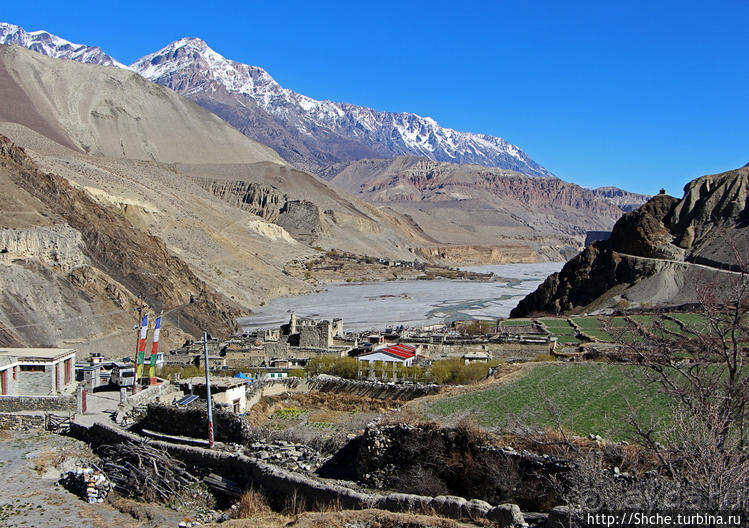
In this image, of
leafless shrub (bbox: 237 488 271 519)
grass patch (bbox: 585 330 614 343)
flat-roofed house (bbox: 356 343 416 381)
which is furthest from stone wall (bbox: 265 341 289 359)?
leafless shrub (bbox: 237 488 271 519)

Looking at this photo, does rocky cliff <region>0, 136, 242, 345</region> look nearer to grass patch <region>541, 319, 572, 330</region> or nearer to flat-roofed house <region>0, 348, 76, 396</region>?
flat-roofed house <region>0, 348, 76, 396</region>

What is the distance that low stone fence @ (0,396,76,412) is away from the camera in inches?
763

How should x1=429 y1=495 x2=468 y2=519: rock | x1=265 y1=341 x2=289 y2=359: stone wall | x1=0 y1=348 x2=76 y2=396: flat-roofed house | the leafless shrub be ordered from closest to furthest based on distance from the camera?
x1=429 y1=495 x2=468 y2=519: rock → the leafless shrub → x1=0 y1=348 x2=76 y2=396: flat-roofed house → x1=265 y1=341 x2=289 y2=359: stone wall

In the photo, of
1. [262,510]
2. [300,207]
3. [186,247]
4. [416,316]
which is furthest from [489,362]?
[300,207]

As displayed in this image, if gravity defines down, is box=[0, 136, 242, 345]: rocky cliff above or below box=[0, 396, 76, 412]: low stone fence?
above

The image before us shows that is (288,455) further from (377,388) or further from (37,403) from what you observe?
(37,403)

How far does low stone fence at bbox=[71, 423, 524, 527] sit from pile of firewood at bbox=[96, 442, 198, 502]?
324 millimetres

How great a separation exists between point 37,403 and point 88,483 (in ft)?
21.4

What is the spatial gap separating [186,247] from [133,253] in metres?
36.7

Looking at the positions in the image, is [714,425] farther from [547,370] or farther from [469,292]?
[469,292]

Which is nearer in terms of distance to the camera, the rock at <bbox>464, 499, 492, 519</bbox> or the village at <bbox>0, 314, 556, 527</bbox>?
the rock at <bbox>464, 499, 492, 519</bbox>

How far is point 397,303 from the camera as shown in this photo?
93125 mm

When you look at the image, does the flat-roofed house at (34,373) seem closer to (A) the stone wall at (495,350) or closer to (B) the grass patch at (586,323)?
(A) the stone wall at (495,350)

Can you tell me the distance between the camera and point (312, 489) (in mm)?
12117
